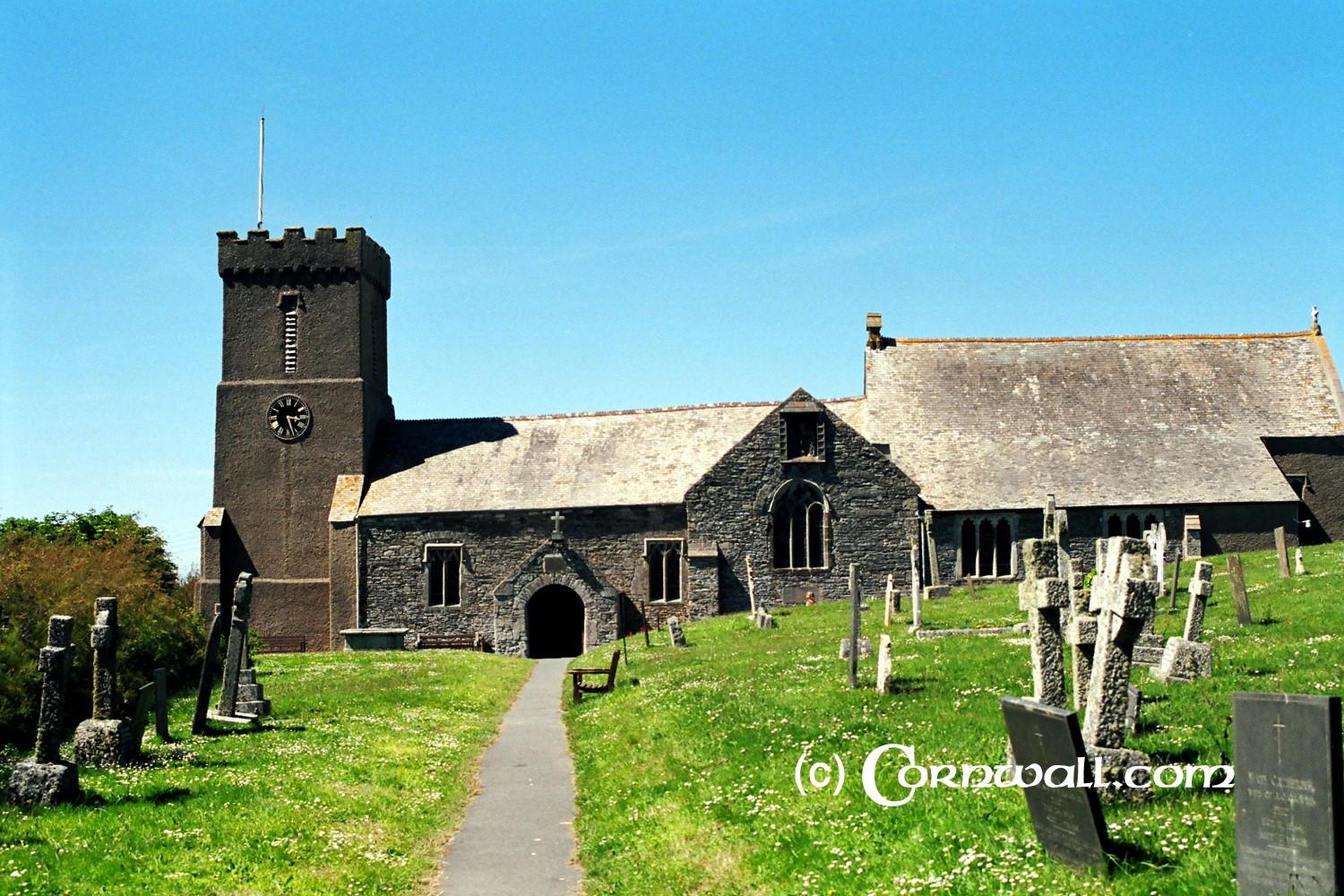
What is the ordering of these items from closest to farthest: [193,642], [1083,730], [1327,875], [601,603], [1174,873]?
[1327,875] < [1174,873] < [1083,730] < [193,642] < [601,603]

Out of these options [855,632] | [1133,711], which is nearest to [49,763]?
[855,632]

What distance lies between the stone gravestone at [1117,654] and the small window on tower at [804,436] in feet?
106

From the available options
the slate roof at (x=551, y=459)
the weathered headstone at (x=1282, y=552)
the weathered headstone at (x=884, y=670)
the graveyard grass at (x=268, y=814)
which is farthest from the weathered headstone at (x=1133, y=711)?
the slate roof at (x=551, y=459)

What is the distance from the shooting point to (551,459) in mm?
47406

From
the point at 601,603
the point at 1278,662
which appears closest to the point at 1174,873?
the point at 1278,662

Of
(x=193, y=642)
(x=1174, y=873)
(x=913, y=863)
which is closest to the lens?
(x=1174, y=873)

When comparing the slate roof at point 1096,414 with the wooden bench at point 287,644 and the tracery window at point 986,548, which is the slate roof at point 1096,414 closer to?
the tracery window at point 986,548

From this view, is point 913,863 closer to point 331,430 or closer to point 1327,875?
point 1327,875

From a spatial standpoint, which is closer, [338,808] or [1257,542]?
[338,808]

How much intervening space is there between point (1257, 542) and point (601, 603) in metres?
23.0

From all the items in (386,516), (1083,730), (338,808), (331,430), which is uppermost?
(331,430)

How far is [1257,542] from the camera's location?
4506 centimetres

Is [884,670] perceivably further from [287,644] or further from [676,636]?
[287,644]

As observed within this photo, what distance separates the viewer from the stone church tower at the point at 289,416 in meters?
46.2
